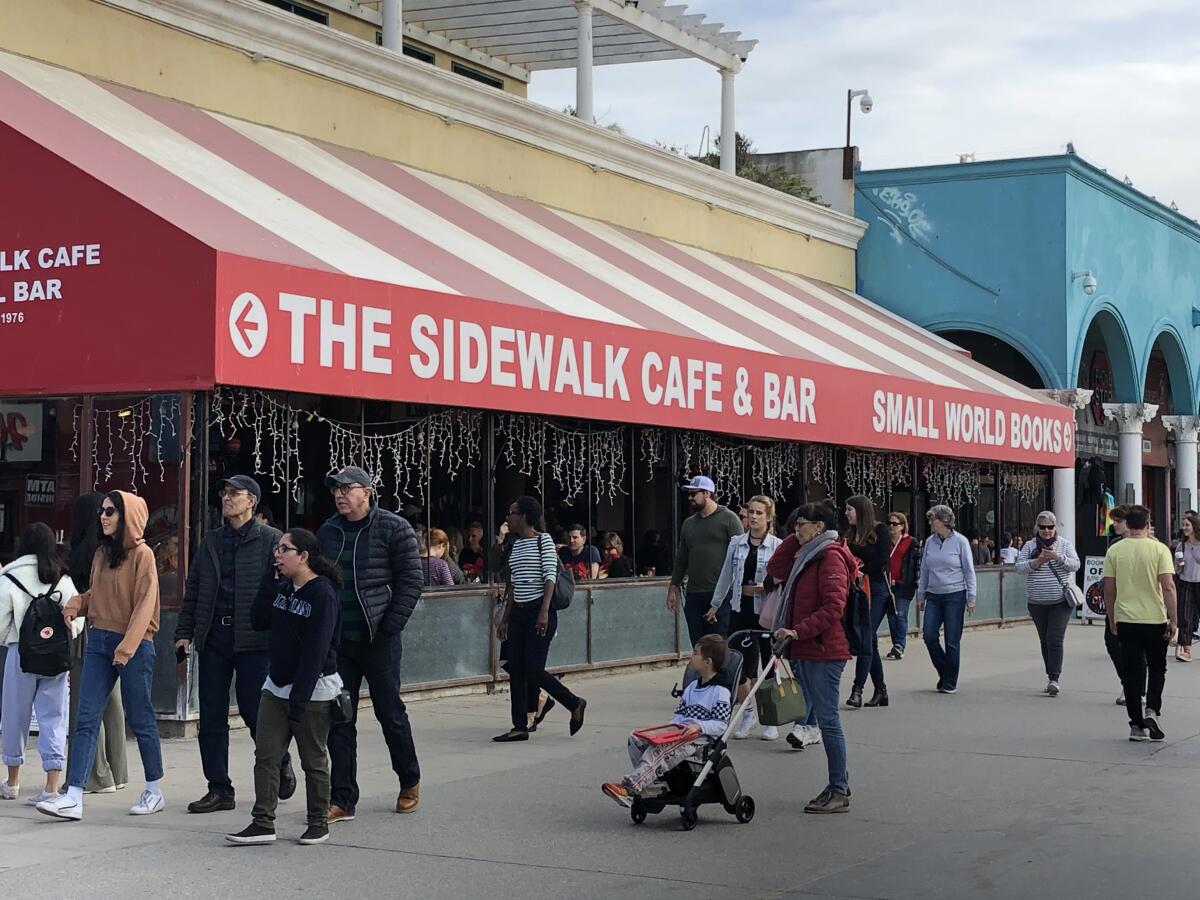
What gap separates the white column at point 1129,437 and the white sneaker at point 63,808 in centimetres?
2445

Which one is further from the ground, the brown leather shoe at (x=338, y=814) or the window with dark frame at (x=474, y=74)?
the window with dark frame at (x=474, y=74)

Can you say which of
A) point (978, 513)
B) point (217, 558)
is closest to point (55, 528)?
point (217, 558)

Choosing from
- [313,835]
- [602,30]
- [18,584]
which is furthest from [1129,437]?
[313,835]

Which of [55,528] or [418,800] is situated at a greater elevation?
[55,528]

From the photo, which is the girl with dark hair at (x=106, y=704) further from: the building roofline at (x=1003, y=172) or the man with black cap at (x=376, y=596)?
the building roofline at (x=1003, y=172)

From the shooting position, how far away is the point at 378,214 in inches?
580

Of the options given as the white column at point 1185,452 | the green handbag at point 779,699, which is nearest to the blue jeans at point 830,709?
the green handbag at point 779,699

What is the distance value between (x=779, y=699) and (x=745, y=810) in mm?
1100

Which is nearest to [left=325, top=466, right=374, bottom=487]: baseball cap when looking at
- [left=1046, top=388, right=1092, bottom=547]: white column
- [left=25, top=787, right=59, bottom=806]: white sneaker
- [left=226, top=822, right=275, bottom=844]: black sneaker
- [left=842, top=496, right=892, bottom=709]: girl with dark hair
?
[left=226, top=822, right=275, bottom=844]: black sneaker

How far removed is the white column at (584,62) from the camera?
68.1 feet

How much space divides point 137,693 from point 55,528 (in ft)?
13.9

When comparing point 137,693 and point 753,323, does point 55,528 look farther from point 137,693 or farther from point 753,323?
point 753,323

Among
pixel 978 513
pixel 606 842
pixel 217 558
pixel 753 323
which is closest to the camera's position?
pixel 606 842

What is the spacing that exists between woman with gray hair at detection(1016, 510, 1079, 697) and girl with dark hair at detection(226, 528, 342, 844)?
27.1ft
